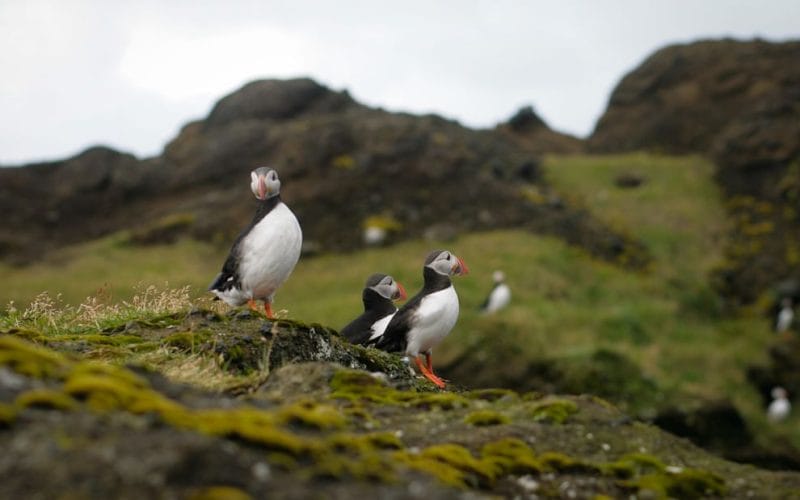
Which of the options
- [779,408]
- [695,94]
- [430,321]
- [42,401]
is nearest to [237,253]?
[430,321]

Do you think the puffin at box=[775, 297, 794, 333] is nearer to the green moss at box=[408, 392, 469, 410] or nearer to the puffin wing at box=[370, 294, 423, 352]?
the puffin wing at box=[370, 294, 423, 352]

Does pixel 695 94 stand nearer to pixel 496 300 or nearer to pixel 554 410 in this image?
pixel 496 300

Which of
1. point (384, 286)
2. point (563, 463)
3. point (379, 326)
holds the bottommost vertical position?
point (563, 463)

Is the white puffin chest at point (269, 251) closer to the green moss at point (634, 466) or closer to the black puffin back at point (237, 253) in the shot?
the black puffin back at point (237, 253)

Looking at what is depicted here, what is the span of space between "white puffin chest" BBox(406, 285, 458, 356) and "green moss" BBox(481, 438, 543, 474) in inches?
180

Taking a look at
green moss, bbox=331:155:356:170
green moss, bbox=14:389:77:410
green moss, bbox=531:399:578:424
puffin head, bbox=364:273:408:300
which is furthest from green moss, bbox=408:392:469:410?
green moss, bbox=331:155:356:170

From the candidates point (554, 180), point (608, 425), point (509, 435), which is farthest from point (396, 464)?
point (554, 180)

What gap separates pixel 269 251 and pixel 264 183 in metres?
0.98

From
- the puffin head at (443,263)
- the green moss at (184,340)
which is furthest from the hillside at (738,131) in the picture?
the green moss at (184,340)

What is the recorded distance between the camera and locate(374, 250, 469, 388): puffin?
1212cm

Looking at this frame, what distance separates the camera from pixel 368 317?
13.7m

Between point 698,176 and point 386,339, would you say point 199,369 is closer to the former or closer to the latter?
point 386,339

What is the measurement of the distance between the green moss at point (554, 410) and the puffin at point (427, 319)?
3223 mm

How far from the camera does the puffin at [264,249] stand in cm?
1210
